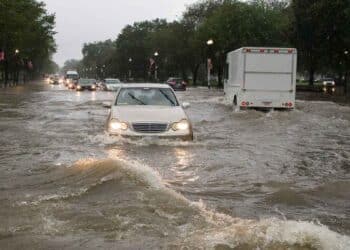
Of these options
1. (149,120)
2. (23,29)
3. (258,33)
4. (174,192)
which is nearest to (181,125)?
(149,120)

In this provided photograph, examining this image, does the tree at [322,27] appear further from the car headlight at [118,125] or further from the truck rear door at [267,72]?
the car headlight at [118,125]

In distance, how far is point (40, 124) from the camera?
20.1 metres

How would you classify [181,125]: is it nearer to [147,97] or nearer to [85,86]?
[147,97]

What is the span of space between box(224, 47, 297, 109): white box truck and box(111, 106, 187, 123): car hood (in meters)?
11.8

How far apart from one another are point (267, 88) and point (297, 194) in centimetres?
1675

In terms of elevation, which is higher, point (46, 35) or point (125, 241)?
point (46, 35)

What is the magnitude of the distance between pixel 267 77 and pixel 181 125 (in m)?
12.7

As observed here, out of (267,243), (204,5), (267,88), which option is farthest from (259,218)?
(204,5)

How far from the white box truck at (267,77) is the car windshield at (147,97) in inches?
422

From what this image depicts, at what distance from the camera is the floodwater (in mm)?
6074

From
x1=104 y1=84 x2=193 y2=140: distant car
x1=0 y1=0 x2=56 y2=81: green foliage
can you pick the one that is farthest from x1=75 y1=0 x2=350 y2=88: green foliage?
x1=104 y1=84 x2=193 y2=140: distant car

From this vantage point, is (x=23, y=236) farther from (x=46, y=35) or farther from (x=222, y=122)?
(x=46, y=35)

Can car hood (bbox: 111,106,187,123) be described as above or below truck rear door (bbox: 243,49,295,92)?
below

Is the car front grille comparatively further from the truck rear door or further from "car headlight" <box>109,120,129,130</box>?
the truck rear door
